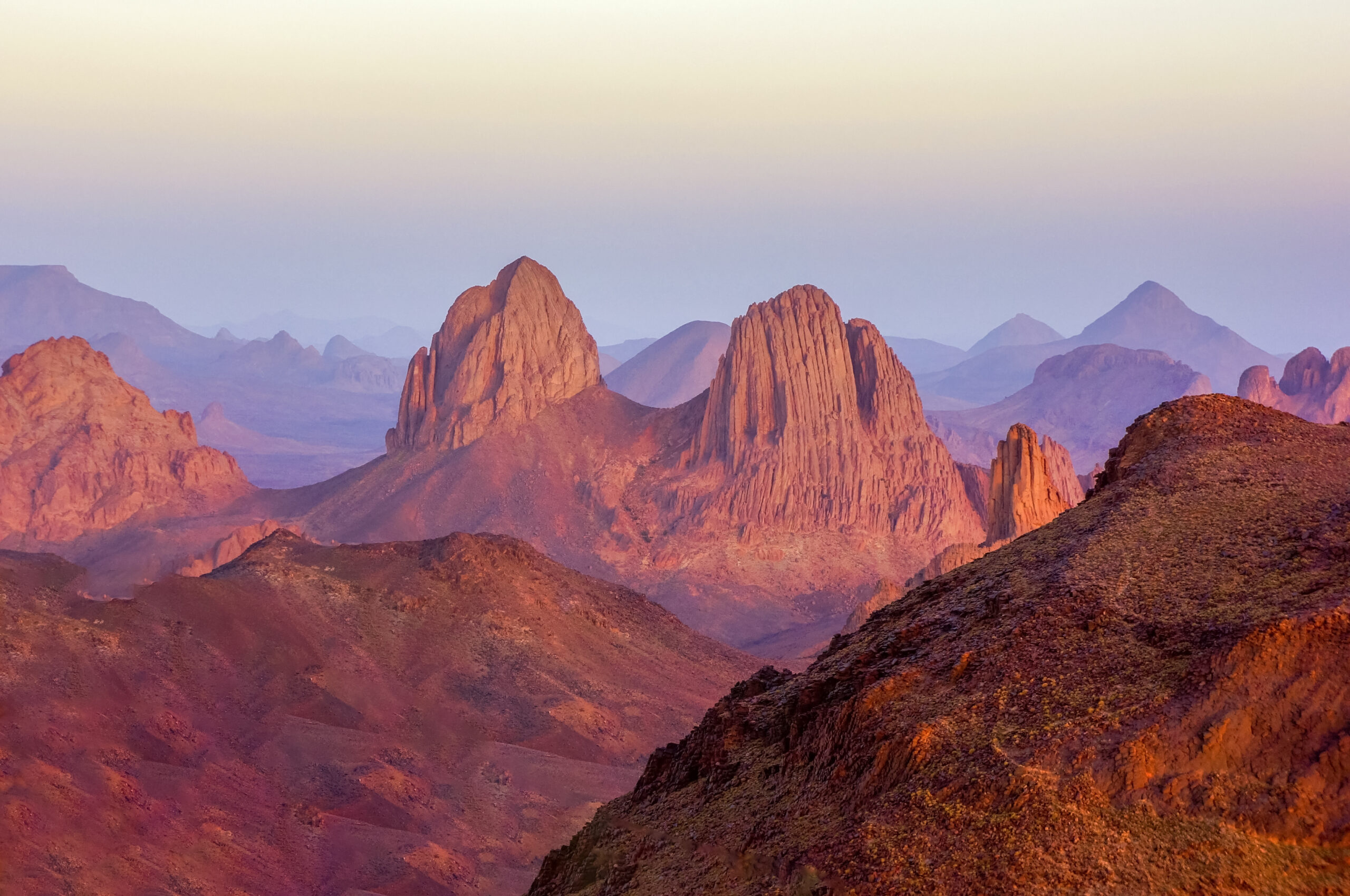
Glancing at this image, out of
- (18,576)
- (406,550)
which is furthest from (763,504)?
(18,576)

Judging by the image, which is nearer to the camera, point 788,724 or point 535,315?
point 788,724

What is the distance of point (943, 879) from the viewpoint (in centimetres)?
1384

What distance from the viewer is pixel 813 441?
12244cm

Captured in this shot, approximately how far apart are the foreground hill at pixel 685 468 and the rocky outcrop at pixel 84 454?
9368 mm

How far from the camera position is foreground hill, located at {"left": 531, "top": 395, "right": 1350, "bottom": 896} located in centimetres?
1341

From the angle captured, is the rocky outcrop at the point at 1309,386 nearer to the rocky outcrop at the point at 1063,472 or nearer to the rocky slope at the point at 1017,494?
the rocky outcrop at the point at 1063,472

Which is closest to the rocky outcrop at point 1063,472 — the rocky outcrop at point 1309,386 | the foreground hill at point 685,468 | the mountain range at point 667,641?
the mountain range at point 667,641

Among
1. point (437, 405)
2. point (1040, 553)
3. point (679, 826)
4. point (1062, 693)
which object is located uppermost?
point (437, 405)

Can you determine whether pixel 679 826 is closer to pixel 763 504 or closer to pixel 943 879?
pixel 943 879

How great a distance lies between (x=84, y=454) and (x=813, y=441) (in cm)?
6850

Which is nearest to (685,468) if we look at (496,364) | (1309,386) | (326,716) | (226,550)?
(496,364)

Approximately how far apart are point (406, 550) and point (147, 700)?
902 inches

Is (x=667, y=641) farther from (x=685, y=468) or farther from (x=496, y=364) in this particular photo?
(x=496, y=364)

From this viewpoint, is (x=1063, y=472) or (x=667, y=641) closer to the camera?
(x=667, y=641)
